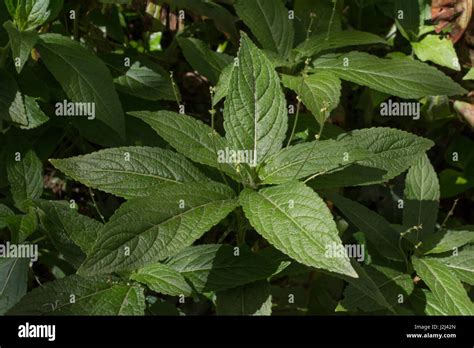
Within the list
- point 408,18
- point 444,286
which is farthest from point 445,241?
point 408,18

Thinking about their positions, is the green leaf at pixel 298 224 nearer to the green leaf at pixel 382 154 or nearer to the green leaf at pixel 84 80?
the green leaf at pixel 382 154

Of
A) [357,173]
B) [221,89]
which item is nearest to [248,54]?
[221,89]

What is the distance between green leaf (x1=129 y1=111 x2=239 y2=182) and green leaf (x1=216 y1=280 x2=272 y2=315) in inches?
11.2

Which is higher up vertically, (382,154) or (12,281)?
(382,154)

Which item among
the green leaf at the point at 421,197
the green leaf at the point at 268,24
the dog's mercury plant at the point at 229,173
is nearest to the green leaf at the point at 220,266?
the dog's mercury plant at the point at 229,173

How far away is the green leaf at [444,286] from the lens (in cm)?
192

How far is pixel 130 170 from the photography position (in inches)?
70.9

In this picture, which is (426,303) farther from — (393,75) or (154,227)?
(154,227)

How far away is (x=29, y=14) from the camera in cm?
212

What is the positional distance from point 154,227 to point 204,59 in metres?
0.86

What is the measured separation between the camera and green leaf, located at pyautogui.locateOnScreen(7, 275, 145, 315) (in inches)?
67.8

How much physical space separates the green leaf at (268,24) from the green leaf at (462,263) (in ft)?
2.61

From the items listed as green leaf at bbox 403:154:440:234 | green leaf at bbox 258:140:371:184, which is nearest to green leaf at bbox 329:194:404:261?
green leaf at bbox 403:154:440:234
